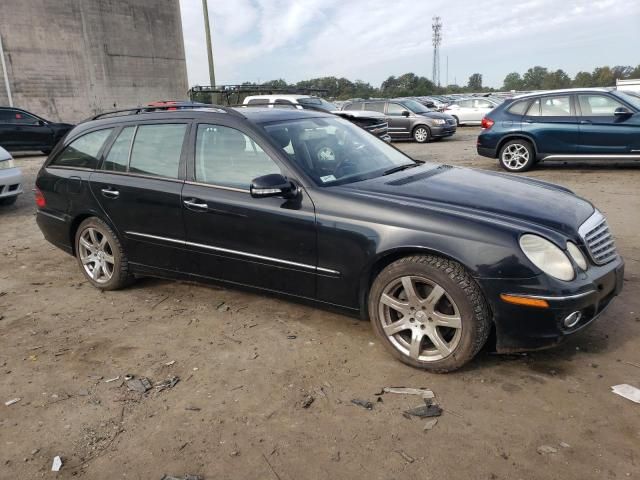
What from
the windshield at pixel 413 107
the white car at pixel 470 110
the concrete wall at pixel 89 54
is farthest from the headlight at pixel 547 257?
the concrete wall at pixel 89 54

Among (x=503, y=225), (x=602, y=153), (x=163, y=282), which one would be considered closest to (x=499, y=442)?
(x=503, y=225)

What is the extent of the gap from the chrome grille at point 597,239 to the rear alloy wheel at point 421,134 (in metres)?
15.2

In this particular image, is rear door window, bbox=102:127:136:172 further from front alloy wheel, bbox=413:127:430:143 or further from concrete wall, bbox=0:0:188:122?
concrete wall, bbox=0:0:188:122

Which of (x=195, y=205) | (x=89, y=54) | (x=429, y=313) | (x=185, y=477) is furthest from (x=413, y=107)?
(x=89, y=54)


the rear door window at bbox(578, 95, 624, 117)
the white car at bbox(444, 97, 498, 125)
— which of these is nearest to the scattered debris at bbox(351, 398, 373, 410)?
the rear door window at bbox(578, 95, 624, 117)

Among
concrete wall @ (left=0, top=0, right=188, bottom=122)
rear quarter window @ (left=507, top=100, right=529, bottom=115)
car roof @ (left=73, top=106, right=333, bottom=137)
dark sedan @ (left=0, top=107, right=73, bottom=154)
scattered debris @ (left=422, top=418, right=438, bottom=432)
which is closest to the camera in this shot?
scattered debris @ (left=422, top=418, right=438, bottom=432)

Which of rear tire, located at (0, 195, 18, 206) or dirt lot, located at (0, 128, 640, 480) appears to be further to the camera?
rear tire, located at (0, 195, 18, 206)

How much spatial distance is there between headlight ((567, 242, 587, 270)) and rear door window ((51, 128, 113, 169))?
12.8 ft

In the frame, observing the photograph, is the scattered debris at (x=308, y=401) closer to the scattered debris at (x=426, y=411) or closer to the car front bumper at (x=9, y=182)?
the scattered debris at (x=426, y=411)

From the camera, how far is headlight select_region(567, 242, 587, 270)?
3136 millimetres

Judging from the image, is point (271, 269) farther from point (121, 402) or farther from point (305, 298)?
point (121, 402)

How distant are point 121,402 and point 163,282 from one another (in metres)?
2.13

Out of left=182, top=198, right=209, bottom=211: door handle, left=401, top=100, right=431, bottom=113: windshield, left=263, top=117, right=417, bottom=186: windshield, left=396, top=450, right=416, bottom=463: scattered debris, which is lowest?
left=396, top=450, right=416, bottom=463: scattered debris

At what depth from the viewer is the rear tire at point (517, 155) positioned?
1080cm
